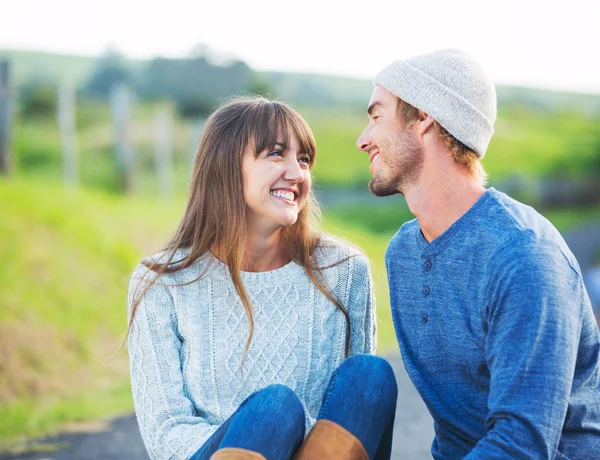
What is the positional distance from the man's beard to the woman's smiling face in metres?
0.39

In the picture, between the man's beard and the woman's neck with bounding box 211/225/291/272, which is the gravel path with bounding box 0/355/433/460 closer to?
the woman's neck with bounding box 211/225/291/272

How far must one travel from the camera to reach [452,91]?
8.13 ft

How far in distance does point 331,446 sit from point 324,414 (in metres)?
0.14

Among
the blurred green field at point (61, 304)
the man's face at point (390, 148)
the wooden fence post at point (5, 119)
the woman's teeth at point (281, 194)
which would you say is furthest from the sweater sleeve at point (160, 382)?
the wooden fence post at point (5, 119)

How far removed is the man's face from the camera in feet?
8.25

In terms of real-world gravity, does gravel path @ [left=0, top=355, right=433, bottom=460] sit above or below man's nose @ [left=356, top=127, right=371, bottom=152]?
below

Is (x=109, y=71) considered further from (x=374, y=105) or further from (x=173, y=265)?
(x=374, y=105)

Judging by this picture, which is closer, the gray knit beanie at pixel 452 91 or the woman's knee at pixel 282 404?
the woman's knee at pixel 282 404

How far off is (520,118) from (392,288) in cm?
2297

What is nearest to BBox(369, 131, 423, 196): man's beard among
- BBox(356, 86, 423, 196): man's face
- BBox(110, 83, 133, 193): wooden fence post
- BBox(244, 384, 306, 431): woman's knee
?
BBox(356, 86, 423, 196): man's face

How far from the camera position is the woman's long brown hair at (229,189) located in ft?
9.30

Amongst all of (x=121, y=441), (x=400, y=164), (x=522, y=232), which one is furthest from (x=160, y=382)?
(x=121, y=441)

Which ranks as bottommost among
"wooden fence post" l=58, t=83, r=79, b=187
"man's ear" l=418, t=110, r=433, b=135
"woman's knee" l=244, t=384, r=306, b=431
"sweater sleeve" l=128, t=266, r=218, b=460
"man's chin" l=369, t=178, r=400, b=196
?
"wooden fence post" l=58, t=83, r=79, b=187

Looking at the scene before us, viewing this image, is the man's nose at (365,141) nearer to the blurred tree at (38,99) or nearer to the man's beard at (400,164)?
the man's beard at (400,164)
